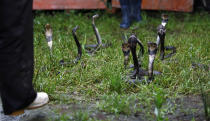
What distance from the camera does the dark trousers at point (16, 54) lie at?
6.94ft

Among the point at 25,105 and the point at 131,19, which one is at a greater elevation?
the point at 131,19

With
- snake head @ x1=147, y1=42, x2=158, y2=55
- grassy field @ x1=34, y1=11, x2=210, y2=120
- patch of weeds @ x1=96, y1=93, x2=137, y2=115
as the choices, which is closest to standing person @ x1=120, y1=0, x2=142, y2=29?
grassy field @ x1=34, y1=11, x2=210, y2=120

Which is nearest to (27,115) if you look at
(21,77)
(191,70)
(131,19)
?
(21,77)

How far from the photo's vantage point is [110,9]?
654 cm

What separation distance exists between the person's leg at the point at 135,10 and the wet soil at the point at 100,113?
3.39m

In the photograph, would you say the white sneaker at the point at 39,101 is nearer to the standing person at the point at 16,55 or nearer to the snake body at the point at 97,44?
the standing person at the point at 16,55

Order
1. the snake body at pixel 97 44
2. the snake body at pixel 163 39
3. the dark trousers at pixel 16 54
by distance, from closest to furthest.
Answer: the dark trousers at pixel 16 54
the snake body at pixel 163 39
the snake body at pixel 97 44

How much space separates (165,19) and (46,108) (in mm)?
1519

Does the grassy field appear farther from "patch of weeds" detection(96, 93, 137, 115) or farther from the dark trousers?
the dark trousers

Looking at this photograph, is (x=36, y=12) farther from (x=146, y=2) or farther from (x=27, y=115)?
(x=27, y=115)

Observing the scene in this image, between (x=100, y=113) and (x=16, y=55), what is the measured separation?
0.74m

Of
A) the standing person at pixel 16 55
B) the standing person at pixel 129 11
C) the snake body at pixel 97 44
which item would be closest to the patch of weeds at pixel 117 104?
the standing person at pixel 16 55

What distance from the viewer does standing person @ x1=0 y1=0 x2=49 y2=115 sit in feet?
6.94

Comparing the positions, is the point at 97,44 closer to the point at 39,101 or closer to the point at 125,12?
the point at 125,12
